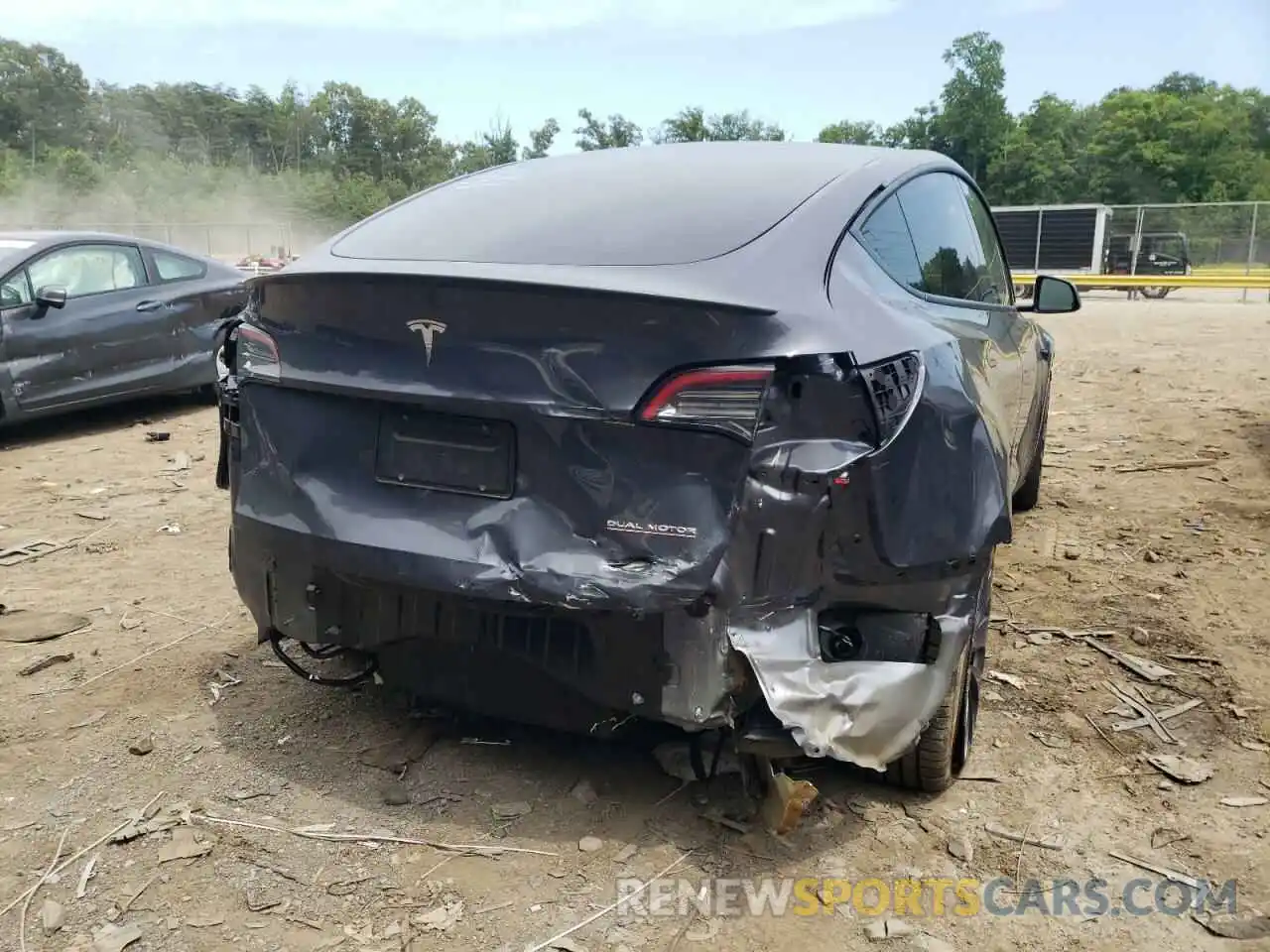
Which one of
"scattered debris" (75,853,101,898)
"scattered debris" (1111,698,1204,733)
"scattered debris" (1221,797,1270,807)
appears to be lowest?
"scattered debris" (75,853,101,898)

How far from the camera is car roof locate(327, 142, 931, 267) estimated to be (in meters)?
2.58

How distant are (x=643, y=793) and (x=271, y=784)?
1.01 meters

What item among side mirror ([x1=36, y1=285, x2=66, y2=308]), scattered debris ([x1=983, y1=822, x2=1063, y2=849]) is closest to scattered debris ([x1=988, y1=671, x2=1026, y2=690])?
scattered debris ([x1=983, y1=822, x2=1063, y2=849])

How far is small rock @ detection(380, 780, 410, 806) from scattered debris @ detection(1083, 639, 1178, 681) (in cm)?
248

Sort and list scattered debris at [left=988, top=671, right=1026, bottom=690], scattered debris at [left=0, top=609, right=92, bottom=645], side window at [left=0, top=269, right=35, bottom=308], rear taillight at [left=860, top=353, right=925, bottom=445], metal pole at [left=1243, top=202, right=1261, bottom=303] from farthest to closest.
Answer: metal pole at [left=1243, top=202, right=1261, bottom=303]
side window at [left=0, top=269, right=35, bottom=308]
scattered debris at [left=0, top=609, right=92, bottom=645]
scattered debris at [left=988, top=671, right=1026, bottom=690]
rear taillight at [left=860, top=353, right=925, bottom=445]

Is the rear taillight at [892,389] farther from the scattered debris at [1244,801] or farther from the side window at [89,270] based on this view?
the side window at [89,270]

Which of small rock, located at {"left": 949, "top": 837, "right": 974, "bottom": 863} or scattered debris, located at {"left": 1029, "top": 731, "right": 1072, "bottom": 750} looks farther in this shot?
scattered debris, located at {"left": 1029, "top": 731, "right": 1072, "bottom": 750}

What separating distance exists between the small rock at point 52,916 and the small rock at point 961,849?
2.05 m

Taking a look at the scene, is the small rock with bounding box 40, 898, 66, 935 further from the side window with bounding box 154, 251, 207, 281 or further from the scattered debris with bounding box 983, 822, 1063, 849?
the side window with bounding box 154, 251, 207, 281

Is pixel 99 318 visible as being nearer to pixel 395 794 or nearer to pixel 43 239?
pixel 43 239

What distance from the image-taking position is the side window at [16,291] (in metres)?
6.97

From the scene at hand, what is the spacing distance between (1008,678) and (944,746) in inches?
39.1

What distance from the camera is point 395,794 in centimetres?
277

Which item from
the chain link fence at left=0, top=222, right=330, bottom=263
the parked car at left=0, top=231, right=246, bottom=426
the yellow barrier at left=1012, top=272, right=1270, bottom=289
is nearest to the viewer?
the parked car at left=0, top=231, right=246, bottom=426
